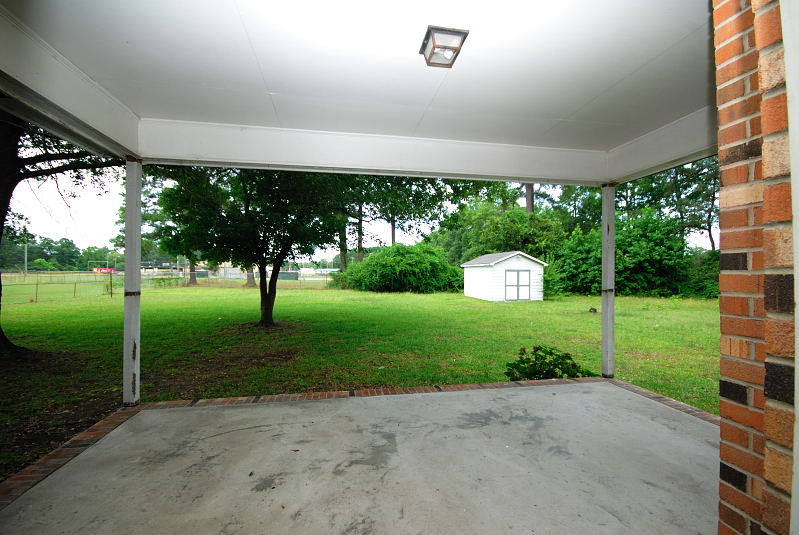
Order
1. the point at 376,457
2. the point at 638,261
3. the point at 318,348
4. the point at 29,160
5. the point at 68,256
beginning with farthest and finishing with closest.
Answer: the point at 68,256 < the point at 638,261 < the point at 318,348 < the point at 29,160 < the point at 376,457

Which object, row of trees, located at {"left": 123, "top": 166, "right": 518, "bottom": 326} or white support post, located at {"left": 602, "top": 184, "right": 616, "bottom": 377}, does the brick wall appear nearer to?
white support post, located at {"left": 602, "top": 184, "right": 616, "bottom": 377}

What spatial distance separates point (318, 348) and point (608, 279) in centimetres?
533

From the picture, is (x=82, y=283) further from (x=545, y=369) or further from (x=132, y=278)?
(x=545, y=369)

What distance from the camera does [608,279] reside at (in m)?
4.43

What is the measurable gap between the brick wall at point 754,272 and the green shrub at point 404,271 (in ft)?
53.4

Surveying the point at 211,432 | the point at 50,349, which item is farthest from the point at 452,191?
the point at 50,349

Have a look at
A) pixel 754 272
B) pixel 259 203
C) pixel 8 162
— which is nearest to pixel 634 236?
pixel 259 203

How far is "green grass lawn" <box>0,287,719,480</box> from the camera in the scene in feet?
16.5

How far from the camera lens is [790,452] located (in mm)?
815

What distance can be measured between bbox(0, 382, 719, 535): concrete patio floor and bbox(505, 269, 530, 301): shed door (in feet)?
37.3

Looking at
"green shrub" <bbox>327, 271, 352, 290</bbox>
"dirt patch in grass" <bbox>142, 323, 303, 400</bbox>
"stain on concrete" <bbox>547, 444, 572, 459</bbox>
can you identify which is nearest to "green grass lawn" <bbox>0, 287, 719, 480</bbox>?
"dirt patch in grass" <bbox>142, 323, 303, 400</bbox>

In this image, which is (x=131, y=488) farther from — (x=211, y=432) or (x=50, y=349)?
(x=50, y=349)

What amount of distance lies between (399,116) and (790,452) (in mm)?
3197

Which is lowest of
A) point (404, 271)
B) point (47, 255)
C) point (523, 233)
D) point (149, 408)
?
point (149, 408)
